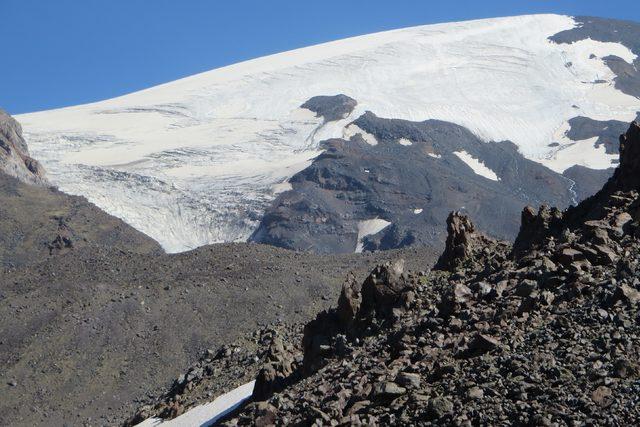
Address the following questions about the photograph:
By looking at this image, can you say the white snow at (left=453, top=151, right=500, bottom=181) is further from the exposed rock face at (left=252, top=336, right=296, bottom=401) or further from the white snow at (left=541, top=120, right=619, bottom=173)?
the exposed rock face at (left=252, top=336, right=296, bottom=401)

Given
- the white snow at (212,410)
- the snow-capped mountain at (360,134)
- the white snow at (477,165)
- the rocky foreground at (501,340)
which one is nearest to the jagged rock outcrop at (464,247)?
the rocky foreground at (501,340)

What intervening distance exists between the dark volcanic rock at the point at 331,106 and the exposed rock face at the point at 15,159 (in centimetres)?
3436

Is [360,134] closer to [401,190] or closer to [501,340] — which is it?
[401,190]

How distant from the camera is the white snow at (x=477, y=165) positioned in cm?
10538

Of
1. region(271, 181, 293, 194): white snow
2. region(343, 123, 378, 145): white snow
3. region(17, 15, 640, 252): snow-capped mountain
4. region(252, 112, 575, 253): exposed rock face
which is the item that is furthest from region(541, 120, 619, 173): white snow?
region(271, 181, 293, 194): white snow

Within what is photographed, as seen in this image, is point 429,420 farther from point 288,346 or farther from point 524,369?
point 288,346

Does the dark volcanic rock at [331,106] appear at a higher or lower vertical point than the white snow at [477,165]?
higher

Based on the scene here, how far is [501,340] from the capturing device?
15.9 m

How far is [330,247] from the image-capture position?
8125 centimetres

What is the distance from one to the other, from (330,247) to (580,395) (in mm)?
67654

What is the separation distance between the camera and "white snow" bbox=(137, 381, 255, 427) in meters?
25.9

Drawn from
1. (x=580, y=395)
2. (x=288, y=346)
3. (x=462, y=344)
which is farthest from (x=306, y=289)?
(x=580, y=395)

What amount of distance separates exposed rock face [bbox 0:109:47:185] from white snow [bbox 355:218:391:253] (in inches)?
859

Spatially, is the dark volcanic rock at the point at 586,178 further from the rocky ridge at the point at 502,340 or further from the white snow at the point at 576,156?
the rocky ridge at the point at 502,340
